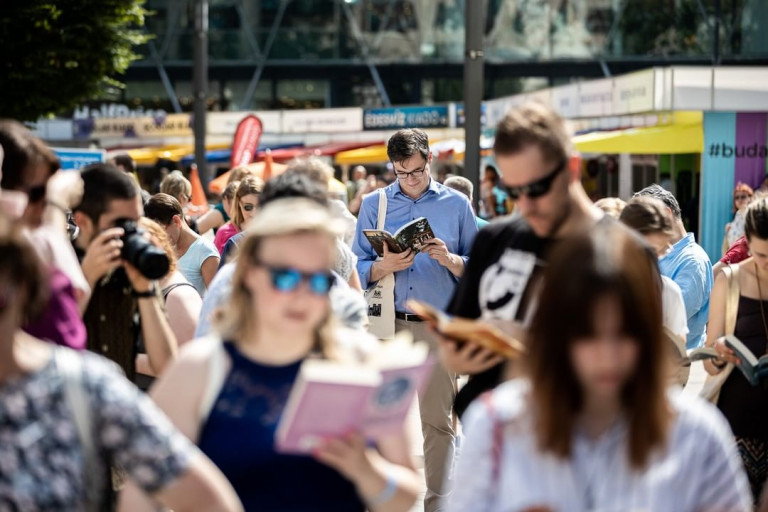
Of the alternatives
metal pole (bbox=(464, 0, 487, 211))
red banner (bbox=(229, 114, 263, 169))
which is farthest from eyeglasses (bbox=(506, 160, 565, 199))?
A: red banner (bbox=(229, 114, 263, 169))

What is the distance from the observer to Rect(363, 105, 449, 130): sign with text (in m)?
34.8

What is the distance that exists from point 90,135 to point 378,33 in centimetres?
1194

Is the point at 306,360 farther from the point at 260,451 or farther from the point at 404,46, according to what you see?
the point at 404,46

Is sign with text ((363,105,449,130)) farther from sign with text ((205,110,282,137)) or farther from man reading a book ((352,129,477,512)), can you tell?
man reading a book ((352,129,477,512))

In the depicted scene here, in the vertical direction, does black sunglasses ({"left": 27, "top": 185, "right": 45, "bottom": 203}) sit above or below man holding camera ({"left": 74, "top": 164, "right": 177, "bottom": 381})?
above

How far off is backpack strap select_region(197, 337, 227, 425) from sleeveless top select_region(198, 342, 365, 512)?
1 cm

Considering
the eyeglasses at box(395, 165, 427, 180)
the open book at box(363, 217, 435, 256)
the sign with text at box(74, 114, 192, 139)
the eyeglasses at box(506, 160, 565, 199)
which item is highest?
the eyeglasses at box(506, 160, 565, 199)

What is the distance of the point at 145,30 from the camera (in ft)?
158

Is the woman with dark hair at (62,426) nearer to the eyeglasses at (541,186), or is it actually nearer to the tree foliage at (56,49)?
the eyeglasses at (541,186)

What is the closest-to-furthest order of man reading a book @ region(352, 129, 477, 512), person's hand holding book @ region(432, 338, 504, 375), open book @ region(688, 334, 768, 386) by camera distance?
person's hand holding book @ region(432, 338, 504, 375)
open book @ region(688, 334, 768, 386)
man reading a book @ region(352, 129, 477, 512)

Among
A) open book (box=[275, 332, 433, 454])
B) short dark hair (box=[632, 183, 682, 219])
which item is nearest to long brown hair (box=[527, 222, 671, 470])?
open book (box=[275, 332, 433, 454])

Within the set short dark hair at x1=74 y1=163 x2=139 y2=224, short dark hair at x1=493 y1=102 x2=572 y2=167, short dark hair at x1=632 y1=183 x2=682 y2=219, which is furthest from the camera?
short dark hair at x1=632 y1=183 x2=682 y2=219

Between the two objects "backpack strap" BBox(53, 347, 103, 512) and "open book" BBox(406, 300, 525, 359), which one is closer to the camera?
"backpack strap" BBox(53, 347, 103, 512)

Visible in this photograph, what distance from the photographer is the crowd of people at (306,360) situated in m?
2.62
